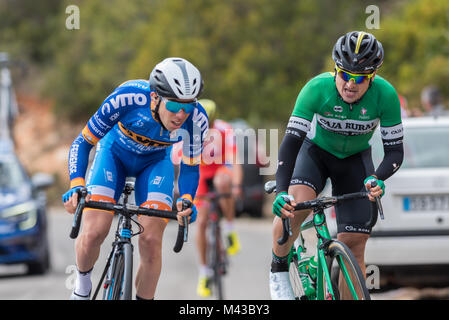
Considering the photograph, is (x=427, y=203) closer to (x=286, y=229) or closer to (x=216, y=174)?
(x=216, y=174)

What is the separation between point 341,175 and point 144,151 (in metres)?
1.46

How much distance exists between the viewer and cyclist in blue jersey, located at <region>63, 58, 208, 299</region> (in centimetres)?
605

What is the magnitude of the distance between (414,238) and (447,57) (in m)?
18.7

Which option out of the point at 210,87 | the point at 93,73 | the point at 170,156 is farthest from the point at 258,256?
the point at 93,73

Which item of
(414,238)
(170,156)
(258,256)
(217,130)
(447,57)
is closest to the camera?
(170,156)

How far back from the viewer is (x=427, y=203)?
8.95 metres

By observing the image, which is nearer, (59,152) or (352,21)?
(352,21)

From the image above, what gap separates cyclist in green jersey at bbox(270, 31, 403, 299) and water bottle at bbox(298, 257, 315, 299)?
0.35 ft

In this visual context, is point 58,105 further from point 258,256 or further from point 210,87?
point 258,256

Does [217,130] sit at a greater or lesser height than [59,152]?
lesser

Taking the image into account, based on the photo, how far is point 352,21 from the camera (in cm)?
4788

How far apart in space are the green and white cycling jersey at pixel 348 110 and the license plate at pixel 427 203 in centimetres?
279

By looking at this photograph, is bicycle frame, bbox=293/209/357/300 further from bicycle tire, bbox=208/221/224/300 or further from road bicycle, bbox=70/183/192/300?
bicycle tire, bbox=208/221/224/300
